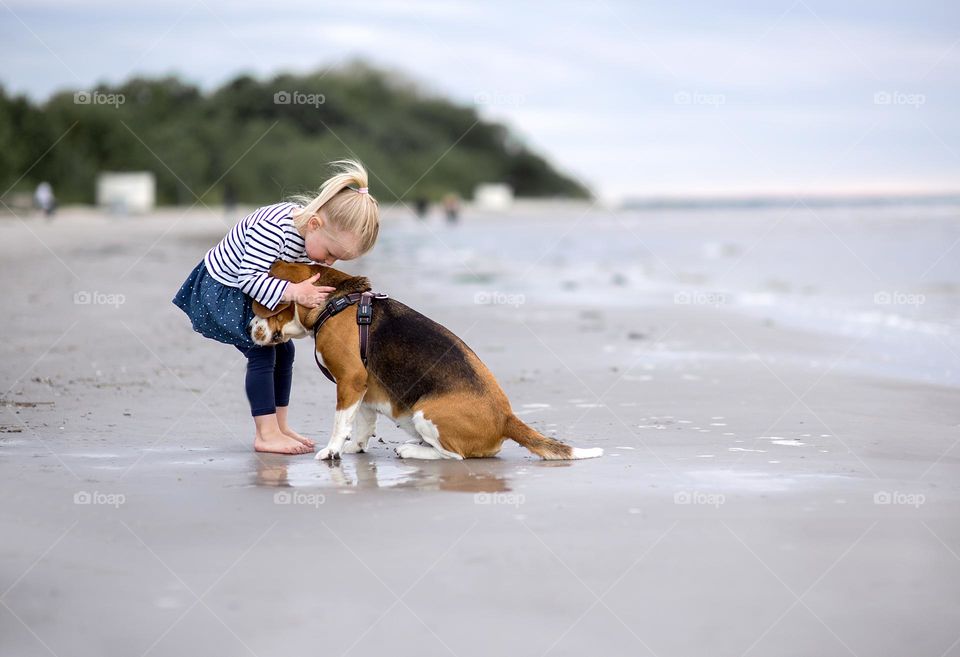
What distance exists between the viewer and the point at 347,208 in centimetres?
548

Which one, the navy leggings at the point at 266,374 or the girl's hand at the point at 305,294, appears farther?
the navy leggings at the point at 266,374

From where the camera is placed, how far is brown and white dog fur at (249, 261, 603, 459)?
17.9ft

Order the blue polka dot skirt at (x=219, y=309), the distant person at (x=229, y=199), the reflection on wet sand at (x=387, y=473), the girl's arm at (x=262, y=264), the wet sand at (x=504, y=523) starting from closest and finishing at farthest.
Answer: the wet sand at (x=504, y=523) < the reflection on wet sand at (x=387, y=473) < the girl's arm at (x=262, y=264) < the blue polka dot skirt at (x=219, y=309) < the distant person at (x=229, y=199)

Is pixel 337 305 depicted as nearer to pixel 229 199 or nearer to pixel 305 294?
pixel 305 294

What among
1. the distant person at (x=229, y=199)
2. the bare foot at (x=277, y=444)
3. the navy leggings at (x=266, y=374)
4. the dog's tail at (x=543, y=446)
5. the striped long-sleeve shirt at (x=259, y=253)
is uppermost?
the striped long-sleeve shirt at (x=259, y=253)

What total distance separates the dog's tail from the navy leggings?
1.31 meters

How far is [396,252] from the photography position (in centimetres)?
2556

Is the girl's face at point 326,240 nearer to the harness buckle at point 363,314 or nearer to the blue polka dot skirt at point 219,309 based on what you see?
the harness buckle at point 363,314

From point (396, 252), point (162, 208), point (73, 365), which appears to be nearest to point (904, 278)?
point (396, 252)

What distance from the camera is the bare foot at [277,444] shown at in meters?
5.55

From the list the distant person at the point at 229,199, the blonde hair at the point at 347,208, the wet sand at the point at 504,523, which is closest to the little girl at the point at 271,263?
the blonde hair at the point at 347,208

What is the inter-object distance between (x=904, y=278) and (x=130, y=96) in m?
57.7

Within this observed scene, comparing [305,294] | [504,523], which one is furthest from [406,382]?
[504,523]

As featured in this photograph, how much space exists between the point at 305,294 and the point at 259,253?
348 mm
